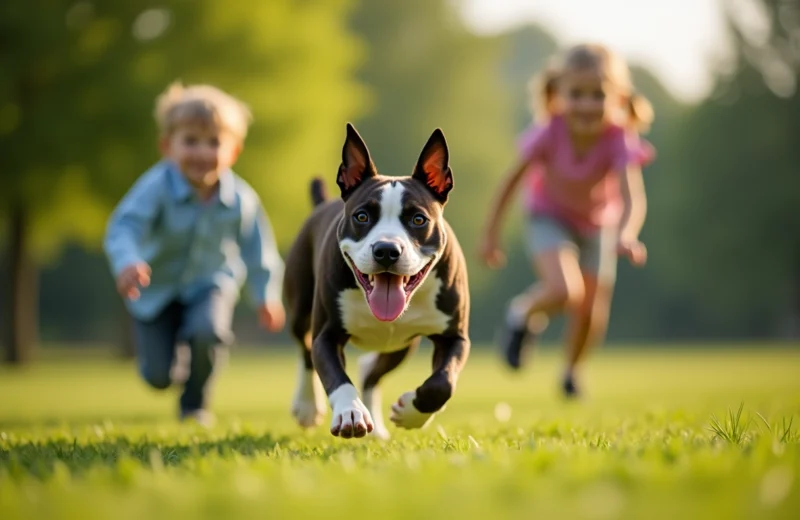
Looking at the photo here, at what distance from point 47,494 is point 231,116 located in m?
4.52

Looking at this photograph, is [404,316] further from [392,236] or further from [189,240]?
[189,240]

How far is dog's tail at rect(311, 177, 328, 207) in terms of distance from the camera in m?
5.82

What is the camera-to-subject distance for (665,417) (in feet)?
18.0


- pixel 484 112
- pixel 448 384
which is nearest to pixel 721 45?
pixel 484 112

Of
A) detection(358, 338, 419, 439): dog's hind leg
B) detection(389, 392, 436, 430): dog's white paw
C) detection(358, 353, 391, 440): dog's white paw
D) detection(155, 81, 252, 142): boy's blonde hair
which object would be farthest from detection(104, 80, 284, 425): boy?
detection(389, 392, 436, 430): dog's white paw

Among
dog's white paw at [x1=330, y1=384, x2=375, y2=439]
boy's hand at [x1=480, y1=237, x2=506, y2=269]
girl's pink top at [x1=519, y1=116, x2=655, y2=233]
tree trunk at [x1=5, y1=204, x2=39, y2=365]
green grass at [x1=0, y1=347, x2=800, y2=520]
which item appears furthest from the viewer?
tree trunk at [x1=5, y1=204, x2=39, y2=365]

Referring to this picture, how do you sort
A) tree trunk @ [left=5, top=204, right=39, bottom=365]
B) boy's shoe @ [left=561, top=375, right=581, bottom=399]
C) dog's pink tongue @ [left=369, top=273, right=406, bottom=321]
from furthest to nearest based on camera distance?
tree trunk @ [left=5, top=204, right=39, bottom=365] → boy's shoe @ [left=561, top=375, right=581, bottom=399] → dog's pink tongue @ [left=369, top=273, right=406, bottom=321]

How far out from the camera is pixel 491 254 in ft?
24.3

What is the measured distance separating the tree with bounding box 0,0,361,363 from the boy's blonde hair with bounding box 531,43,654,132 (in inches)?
441

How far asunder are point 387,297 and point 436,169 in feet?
2.25

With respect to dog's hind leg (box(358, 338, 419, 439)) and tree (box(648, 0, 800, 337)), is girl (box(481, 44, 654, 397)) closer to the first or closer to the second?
dog's hind leg (box(358, 338, 419, 439))

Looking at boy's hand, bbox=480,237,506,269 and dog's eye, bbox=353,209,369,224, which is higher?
dog's eye, bbox=353,209,369,224

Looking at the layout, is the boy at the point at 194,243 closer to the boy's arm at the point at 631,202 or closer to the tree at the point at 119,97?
the boy's arm at the point at 631,202

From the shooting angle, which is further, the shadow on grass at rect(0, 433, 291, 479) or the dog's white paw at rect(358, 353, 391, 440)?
the dog's white paw at rect(358, 353, 391, 440)
